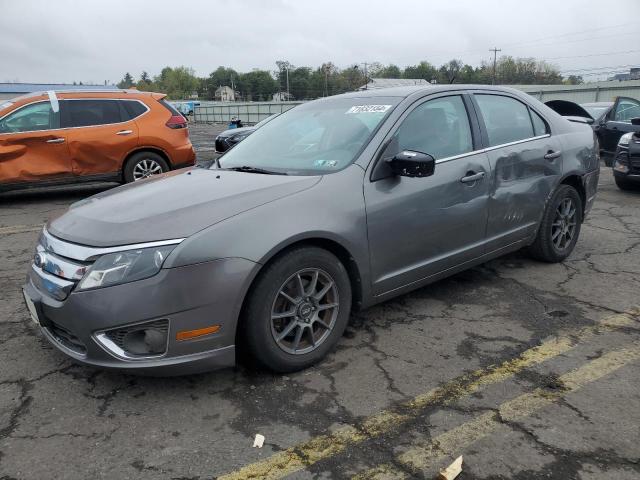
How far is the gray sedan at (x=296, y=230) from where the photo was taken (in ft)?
8.48

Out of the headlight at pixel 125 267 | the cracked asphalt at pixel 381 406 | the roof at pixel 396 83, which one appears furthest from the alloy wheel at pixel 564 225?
the headlight at pixel 125 267

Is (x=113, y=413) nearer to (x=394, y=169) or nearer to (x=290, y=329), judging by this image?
(x=290, y=329)

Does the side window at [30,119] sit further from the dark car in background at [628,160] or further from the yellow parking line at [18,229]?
the dark car in background at [628,160]

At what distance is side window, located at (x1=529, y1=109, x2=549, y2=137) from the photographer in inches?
179

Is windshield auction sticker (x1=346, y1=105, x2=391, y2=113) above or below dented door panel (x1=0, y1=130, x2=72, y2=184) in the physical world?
above

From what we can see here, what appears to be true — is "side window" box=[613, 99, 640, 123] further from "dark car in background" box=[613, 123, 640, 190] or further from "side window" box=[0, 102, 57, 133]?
"side window" box=[0, 102, 57, 133]

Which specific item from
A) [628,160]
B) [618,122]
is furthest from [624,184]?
[618,122]

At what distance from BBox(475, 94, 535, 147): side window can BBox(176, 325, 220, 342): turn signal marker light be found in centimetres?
258

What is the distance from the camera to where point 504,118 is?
171 inches

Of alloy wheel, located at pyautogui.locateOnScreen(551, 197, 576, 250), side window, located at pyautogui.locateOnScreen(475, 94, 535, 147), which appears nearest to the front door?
side window, located at pyautogui.locateOnScreen(475, 94, 535, 147)

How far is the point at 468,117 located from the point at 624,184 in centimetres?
616

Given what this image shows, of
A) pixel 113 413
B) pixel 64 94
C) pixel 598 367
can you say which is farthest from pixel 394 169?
pixel 64 94

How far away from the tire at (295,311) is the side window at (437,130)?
907 mm

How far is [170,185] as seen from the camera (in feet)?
11.1
